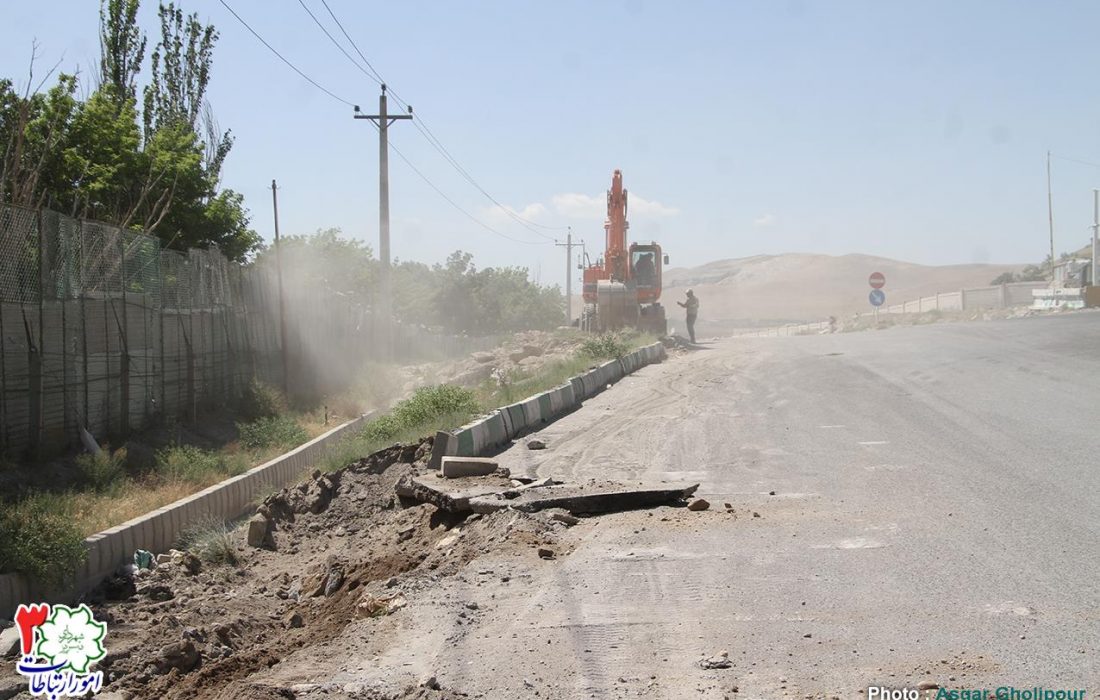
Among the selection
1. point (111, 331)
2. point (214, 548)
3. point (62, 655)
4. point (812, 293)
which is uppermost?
point (812, 293)

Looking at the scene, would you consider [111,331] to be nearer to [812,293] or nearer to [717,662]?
[717,662]

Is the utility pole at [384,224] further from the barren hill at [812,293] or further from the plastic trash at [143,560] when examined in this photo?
the barren hill at [812,293]

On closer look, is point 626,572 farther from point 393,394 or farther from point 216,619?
point 393,394

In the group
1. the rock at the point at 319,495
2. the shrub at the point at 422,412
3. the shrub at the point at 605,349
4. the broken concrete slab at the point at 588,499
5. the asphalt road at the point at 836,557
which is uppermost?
the shrub at the point at 605,349

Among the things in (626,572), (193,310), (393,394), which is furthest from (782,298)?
(626,572)

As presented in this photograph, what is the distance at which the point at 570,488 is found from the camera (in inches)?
395

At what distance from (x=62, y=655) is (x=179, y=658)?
0.71 metres

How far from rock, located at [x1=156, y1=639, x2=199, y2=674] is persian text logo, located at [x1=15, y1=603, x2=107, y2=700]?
364 mm

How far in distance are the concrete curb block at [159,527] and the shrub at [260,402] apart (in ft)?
13.6

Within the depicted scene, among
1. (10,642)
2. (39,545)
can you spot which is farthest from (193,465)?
(10,642)

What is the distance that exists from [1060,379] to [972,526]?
11721 mm

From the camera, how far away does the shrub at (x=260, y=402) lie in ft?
72.5

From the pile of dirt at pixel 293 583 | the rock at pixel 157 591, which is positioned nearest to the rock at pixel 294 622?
the pile of dirt at pixel 293 583

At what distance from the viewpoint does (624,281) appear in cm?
4303
